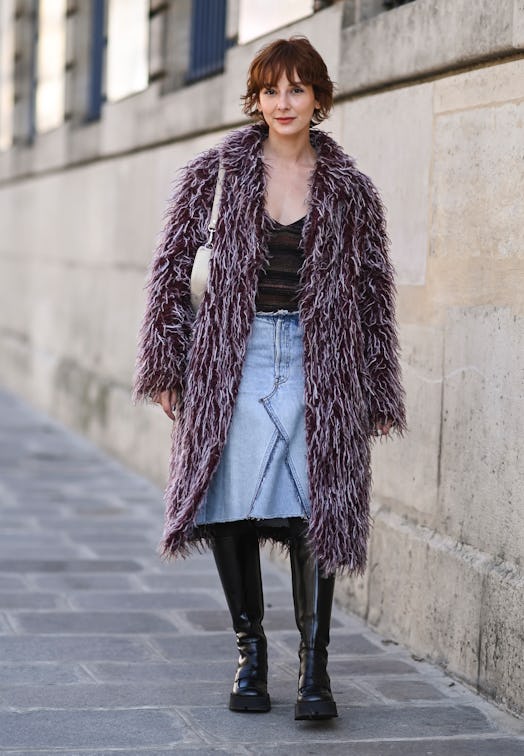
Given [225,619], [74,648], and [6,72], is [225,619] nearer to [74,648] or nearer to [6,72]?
[74,648]

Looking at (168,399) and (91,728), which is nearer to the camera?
(91,728)

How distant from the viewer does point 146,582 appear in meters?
6.30

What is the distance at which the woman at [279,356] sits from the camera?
4227 millimetres

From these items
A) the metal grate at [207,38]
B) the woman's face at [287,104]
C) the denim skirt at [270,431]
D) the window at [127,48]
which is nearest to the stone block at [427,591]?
the denim skirt at [270,431]

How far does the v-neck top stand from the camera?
429 cm

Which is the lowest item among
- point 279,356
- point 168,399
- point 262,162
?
point 168,399

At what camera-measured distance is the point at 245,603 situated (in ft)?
14.4

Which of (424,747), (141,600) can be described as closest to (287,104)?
(424,747)

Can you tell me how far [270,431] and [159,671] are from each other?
1079 millimetres

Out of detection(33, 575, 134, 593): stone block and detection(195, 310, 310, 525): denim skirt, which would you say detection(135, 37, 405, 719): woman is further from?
detection(33, 575, 134, 593): stone block

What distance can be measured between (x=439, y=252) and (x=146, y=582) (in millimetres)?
2058

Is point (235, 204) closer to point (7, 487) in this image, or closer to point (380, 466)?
point (380, 466)

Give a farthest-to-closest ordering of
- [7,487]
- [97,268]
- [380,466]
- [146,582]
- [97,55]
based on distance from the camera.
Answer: [97,55] < [97,268] < [7,487] < [146,582] < [380,466]

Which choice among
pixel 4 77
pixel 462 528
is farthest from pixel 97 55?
pixel 462 528
